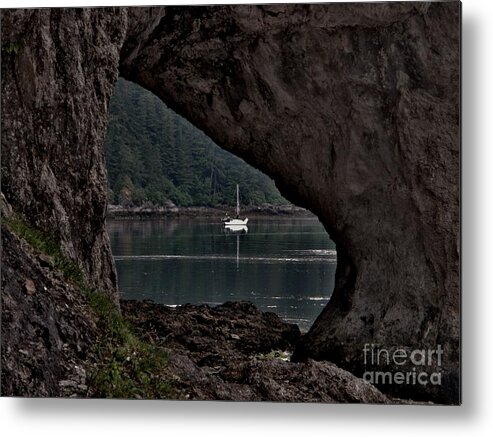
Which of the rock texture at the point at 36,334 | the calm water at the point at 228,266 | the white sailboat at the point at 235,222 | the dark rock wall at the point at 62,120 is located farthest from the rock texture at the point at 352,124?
the rock texture at the point at 36,334

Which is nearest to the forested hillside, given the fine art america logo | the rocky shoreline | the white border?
the rocky shoreline

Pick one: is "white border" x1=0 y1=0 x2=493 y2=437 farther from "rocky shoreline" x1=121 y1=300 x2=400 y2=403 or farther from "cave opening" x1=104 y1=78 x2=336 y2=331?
"cave opening" x1=104 y1=78 x2=336 y2=331

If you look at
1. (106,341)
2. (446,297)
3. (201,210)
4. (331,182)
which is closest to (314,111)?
(331,182)

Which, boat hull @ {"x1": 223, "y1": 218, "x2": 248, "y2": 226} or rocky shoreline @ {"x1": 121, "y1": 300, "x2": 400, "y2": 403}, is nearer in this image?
rocky shoreline @ {"x1": 121, "y1": 300, "x2": 400, "y2": 403}

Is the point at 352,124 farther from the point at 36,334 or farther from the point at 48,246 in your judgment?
the point at 36,334

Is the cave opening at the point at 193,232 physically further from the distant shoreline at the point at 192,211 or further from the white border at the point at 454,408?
the white border at the point at 454,408

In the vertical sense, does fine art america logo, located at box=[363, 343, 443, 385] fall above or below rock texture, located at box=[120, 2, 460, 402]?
below
